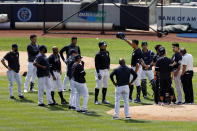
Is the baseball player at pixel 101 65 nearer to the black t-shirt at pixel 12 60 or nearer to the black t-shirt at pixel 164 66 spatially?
the black t-shirt at pixel 164 66

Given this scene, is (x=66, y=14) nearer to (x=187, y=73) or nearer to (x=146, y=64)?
(x=146, y=64)

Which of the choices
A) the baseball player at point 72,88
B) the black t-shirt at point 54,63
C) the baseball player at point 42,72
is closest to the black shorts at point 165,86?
the baseball player at point 72,88

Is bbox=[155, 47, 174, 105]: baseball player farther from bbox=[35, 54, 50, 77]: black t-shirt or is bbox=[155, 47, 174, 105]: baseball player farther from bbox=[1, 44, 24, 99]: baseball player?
bbox=[1, 44, 24, 99]: baseball player

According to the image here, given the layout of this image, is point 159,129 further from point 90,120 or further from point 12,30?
point 12,30

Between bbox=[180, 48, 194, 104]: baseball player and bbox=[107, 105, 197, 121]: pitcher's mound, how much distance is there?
1183 millimetres

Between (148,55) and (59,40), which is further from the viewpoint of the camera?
(59,40)

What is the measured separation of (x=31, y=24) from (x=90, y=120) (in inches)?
1073

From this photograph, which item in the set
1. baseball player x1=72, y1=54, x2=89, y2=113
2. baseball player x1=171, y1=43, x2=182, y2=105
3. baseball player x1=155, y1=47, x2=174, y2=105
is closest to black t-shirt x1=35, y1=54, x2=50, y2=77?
baseball player x1=72, y1=54, x2=89, y2=113

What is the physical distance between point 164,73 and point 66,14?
2604cm

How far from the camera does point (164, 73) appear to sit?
17516mm

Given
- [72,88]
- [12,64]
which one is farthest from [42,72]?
[12,64]

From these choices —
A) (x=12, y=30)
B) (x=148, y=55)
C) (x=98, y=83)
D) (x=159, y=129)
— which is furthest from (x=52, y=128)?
(x=12, y=30)

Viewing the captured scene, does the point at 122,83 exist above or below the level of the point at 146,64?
below

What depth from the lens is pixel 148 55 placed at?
19.9 metres
